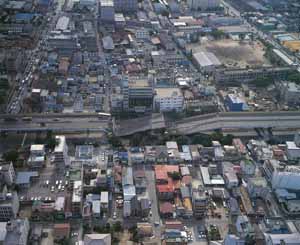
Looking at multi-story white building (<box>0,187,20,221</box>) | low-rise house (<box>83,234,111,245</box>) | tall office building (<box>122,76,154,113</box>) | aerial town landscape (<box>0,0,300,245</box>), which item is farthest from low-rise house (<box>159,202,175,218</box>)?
tall office building (<box>122,76,154,113</box>)

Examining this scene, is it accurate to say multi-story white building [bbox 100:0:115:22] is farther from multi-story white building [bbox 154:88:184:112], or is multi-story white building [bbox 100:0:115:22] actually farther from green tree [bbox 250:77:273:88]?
green tree [bbox 250:77:273:88]

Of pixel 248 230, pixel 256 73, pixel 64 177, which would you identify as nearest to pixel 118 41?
pixel 256 73

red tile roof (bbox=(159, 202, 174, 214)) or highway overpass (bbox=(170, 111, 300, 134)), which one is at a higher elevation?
highway overpass (bbox=(170, 111, 300, 134))

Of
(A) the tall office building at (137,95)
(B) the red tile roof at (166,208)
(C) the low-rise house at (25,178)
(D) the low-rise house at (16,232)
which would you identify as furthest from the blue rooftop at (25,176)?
(A) the tall office building at (137,95)

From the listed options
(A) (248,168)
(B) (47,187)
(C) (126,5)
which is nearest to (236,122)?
(A) (248,168)

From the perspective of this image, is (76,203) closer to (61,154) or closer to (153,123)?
(61,154)

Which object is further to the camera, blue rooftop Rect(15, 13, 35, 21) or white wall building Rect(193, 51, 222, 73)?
blue rooftop Rect(15, 13, 35, 21)
